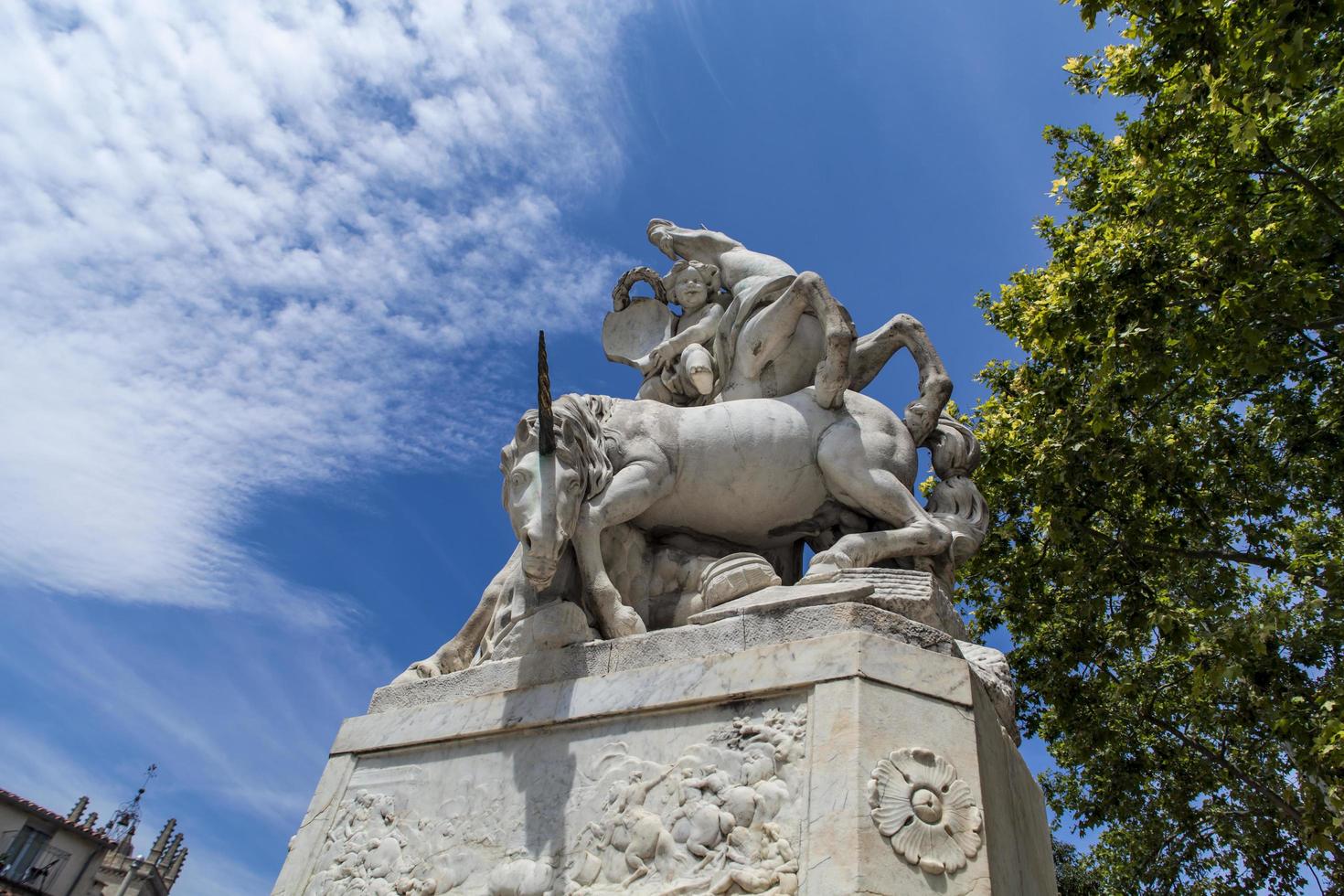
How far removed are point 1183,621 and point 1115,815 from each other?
3.61 meters

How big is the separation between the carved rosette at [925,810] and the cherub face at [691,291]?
3.48 metres

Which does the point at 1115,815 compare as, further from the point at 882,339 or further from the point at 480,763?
the point at 480,763

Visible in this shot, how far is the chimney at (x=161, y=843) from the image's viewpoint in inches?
1663

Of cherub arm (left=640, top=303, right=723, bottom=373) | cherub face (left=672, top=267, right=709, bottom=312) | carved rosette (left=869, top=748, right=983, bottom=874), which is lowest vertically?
carved rosette (left=869, top=748, right=983, bottom=874)

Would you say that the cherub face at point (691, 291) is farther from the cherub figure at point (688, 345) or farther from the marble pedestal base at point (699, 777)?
the marble pedestal base at point (699, 777)

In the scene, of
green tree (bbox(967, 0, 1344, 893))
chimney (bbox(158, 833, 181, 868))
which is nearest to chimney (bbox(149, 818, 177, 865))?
chimney (bbox(158, 833, 181, 868))

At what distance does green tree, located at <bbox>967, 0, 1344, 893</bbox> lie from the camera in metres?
8.76

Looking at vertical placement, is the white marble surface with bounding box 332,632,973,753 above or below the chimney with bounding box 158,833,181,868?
below

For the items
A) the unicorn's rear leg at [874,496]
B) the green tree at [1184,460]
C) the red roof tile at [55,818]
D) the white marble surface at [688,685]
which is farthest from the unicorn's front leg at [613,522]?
the red roof tile at [55,818]

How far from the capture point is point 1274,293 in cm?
885

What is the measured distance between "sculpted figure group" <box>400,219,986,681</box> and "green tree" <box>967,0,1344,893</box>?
3.63 m

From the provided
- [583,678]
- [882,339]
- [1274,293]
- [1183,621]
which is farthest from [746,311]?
[1183,621]

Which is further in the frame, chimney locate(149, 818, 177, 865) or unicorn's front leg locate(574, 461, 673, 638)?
chimney locate(149, 818, 177, 865)

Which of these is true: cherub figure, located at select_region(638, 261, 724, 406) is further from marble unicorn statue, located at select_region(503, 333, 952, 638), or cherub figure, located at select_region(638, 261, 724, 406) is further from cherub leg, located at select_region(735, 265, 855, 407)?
marble unicorn statue, located at select_region(503, 333, 952, 638)
